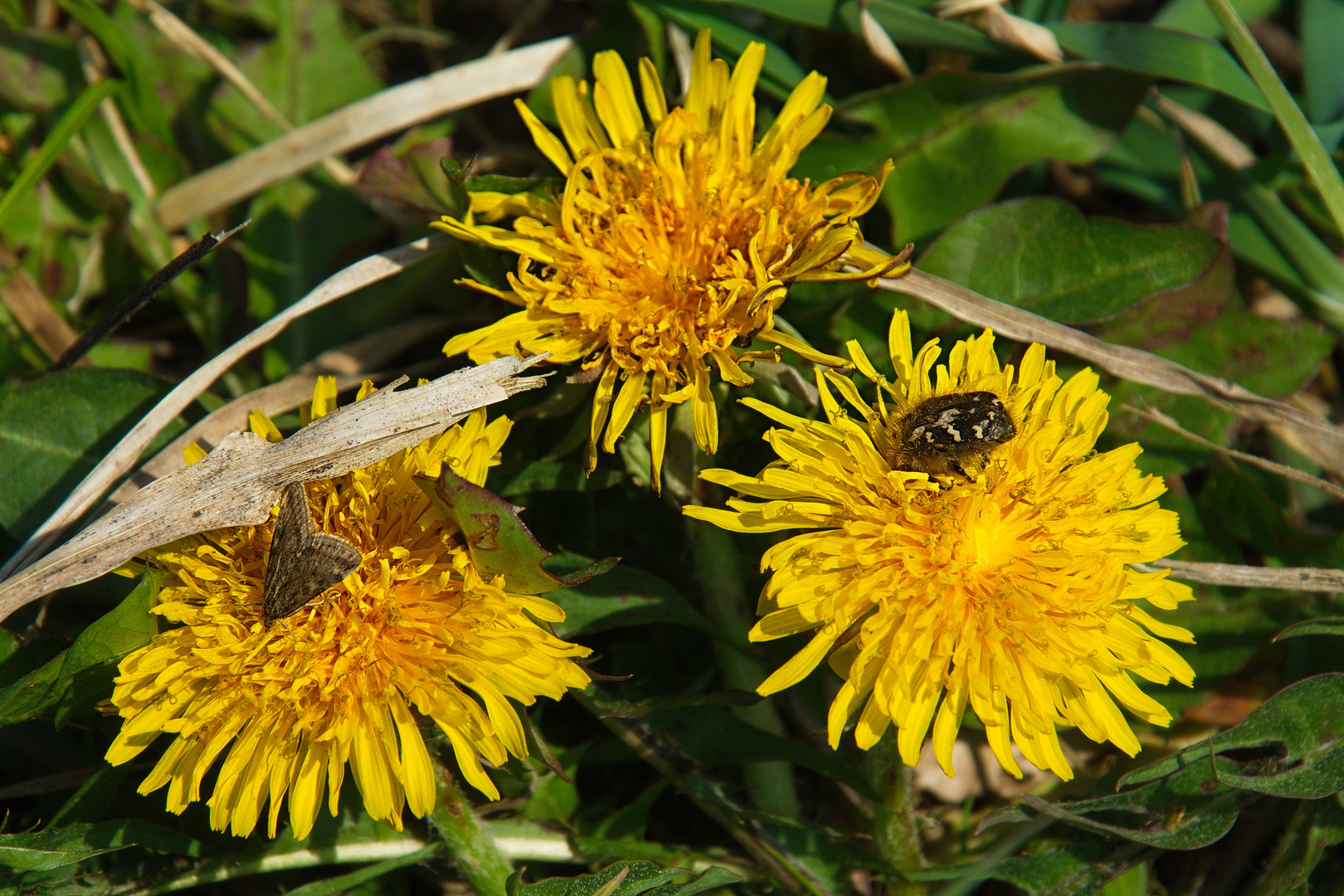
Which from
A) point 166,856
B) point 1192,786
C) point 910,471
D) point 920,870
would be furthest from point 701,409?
point 166,856

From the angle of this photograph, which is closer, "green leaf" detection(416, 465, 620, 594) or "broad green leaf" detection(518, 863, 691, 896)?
"green leaf" detection(416, 465, 620, 594)

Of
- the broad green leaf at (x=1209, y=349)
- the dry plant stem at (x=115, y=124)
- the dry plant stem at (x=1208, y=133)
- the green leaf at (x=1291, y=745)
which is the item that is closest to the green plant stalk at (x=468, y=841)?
the green leaf at (x=1291, y=745)

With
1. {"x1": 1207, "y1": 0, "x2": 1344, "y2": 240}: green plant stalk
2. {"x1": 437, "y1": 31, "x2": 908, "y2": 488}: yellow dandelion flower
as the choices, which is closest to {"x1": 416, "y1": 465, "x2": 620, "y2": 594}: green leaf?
{"x1": 437, "y1": 31, "x2": 908, "y2": 488}: yellow dandelion flower

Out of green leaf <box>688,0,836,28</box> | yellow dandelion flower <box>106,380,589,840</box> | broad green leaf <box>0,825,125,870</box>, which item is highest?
green leaf <box>688,0,836,28</box>

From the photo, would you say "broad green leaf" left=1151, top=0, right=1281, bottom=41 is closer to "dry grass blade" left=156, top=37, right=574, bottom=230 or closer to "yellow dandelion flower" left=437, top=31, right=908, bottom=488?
"yellow dandelion flower" left=437, top=31, right=908, bottom=488

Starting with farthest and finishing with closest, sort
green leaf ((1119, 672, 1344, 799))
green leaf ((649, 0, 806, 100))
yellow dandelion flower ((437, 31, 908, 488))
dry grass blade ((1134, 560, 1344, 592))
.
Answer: green leaf ((649, 0, 806, 100))
dry grass blade ((1134, 560, 1344, 592))
green leaf ((1119, 672, 1344, 799))
yellow dandelion flower ((437, 31, 908, 488))

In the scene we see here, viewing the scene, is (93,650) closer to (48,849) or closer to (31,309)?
(48,849)

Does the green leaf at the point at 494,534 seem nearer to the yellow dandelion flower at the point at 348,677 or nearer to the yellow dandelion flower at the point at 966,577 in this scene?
the yellow dandelion flower at the point at 348,677
